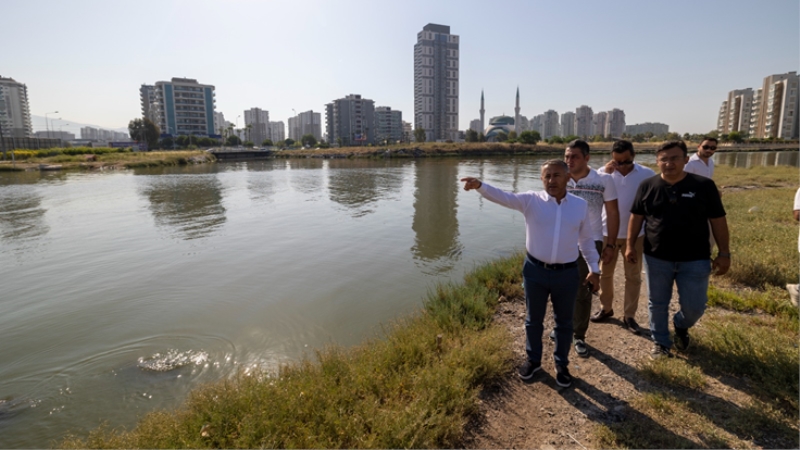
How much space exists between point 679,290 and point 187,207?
69.6ft

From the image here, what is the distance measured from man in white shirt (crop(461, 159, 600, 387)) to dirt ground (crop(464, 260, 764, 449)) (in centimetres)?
22

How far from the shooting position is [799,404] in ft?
10.1

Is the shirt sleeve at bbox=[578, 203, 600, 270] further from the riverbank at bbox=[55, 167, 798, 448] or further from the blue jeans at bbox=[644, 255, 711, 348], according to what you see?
the riverbank at bbox=[55, 167, 798, 448]

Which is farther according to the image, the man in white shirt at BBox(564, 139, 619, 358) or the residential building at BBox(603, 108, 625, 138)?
the residential building at BBox(603, 108, 625, 138)

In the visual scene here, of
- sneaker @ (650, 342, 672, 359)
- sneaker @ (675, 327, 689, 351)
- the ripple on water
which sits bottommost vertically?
the ripple on water

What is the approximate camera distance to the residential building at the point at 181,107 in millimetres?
111619

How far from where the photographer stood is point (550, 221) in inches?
139

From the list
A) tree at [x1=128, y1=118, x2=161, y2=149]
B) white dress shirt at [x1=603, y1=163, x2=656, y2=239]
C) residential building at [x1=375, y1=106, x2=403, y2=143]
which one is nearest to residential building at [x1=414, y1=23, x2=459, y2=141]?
residential building at [x1=375, y1=106, x2=403, y2=143]

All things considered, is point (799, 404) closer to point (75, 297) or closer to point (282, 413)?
point (282, 413)

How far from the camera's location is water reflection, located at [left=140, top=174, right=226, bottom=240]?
1505 centimetres

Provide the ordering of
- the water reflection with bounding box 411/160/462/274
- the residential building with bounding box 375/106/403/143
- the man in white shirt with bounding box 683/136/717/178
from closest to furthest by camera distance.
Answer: the man in white shirt with bounding box 683/136/717/178, the water reflection with bounding box 411/160/462/274, the residential building with bounding box 375/106/403/143

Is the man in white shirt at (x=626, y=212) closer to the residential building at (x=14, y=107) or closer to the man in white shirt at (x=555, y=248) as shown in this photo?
the man in white shirt at (x=555, y=248)

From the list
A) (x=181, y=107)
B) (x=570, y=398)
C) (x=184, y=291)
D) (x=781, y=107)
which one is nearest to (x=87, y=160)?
(x=184, y=291)

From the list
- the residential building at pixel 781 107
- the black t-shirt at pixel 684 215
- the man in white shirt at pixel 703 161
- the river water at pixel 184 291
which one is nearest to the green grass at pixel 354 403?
the river water at pixel 184 291
